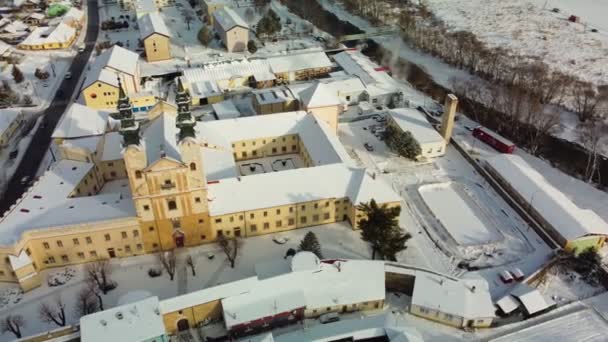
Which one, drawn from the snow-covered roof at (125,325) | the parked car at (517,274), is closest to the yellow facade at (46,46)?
the snow-covered roof at (125,325)

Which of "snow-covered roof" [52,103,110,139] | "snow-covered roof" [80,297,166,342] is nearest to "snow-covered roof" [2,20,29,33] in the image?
"snow-covered roof" [52,103,110,139]

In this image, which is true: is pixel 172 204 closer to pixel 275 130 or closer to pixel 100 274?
pixel 100 274

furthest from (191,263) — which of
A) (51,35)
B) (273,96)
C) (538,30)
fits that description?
(538,30)

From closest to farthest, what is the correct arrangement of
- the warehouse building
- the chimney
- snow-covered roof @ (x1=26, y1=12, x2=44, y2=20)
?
the warehouse building
the chimney
snow-covered roof @ (x1=26, y1=12, x2=44, y2=20)

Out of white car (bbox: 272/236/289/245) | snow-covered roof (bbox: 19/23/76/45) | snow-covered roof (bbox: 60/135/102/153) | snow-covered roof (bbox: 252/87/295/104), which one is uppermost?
snow-covered roof (bbox: 60/135/102/153)

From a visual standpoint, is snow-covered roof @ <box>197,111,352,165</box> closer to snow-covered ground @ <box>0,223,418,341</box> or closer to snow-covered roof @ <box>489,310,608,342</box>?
snow-covered ground @ <box>0,223,418,341</box>

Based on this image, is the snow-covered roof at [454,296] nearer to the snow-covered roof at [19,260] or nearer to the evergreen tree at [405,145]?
the evergreen tree at [405,145]

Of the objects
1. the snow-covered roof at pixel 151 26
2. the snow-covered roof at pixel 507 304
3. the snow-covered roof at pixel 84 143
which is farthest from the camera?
the snow-covered roof at pixel 151 26
